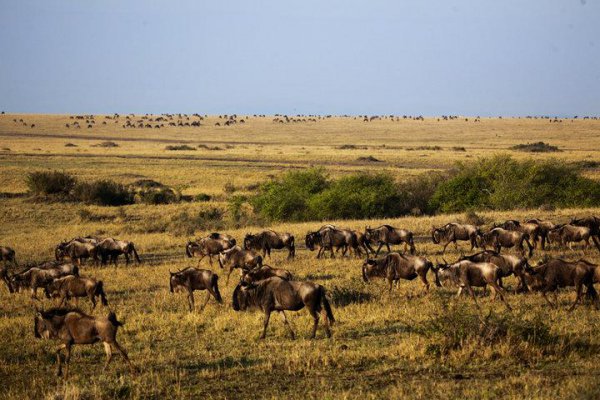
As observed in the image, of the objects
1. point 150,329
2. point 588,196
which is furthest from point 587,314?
point 588,196

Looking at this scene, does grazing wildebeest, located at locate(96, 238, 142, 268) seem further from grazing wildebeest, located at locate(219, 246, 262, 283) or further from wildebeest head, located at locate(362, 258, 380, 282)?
wildebeest head, located at locate(362, 258, 380, 282)

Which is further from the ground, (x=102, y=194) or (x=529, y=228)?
(x=529, y=228)

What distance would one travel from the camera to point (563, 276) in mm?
13141

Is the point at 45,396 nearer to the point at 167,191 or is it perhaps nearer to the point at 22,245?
the point at 22,245

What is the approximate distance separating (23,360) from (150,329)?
8.37 ft

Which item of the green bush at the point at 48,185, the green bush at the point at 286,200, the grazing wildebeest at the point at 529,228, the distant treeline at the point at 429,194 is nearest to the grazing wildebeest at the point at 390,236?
the grazing wildebeest at the point at 529,228

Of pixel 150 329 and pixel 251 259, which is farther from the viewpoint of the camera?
pixel 251 259

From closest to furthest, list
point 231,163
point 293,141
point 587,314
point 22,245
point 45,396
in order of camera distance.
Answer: point 45,396 < point 587,314 < point 22,245 < point 231,163 < point 293,141

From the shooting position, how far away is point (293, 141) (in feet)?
396

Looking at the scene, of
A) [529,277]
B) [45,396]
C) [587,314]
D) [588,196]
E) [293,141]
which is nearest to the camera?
[45,396]

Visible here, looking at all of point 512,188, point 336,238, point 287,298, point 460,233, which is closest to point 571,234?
point 460,233

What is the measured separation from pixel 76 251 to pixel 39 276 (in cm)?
529

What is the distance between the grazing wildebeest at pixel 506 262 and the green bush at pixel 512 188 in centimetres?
2289

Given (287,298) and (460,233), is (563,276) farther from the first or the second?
(460,233)
